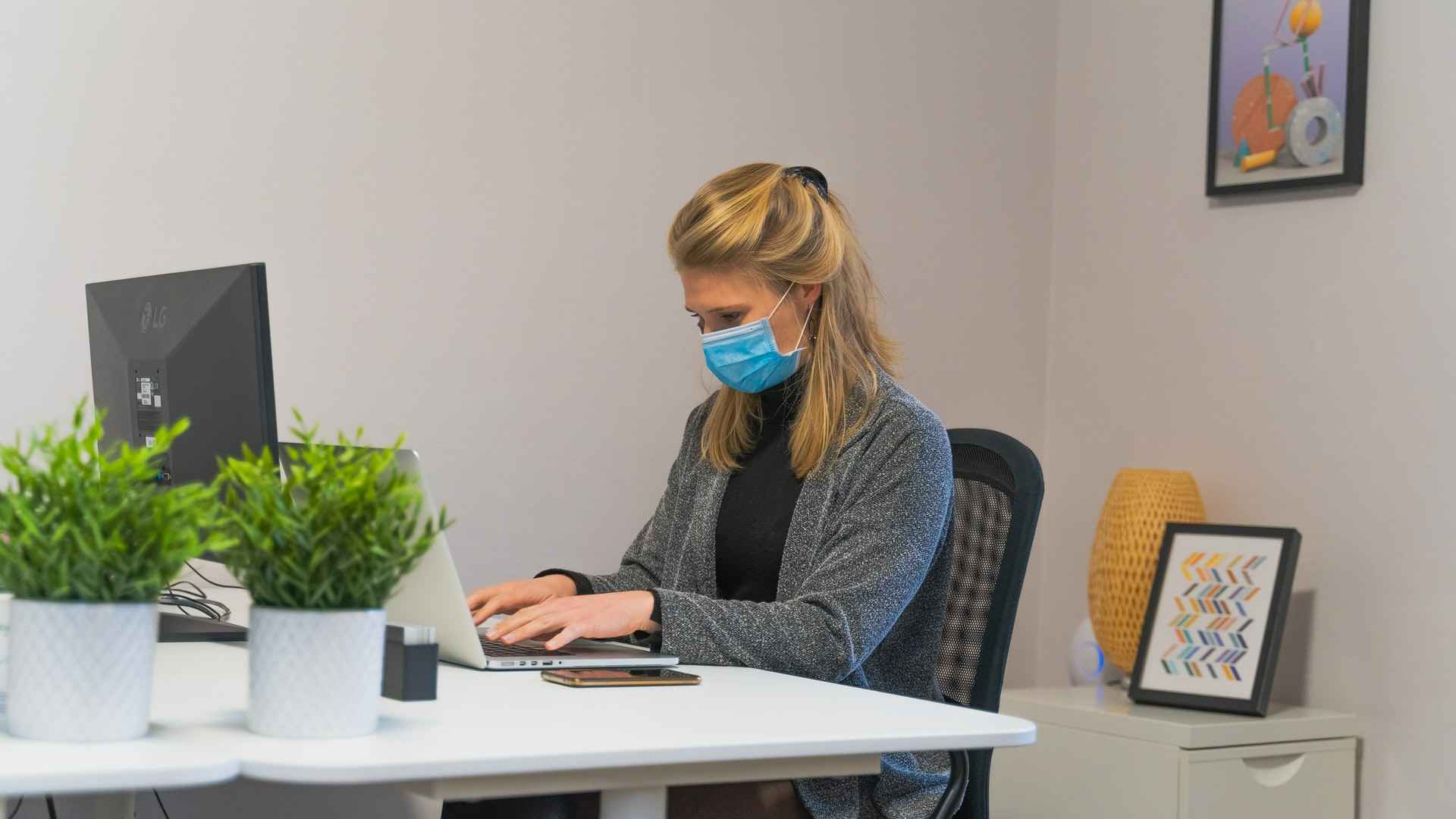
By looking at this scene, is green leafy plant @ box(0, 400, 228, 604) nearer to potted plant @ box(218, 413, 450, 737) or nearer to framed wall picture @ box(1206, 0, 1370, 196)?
potted plant @ box(218, 413, 450, 737)

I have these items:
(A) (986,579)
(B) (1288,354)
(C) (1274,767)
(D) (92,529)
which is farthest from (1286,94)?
(D) (92,529)

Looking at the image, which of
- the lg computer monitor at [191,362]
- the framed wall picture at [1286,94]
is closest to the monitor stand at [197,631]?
the lg computer monitor at [191,362]

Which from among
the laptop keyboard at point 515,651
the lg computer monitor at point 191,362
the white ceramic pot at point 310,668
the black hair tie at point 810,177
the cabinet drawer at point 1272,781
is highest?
the black hair tie at point 810,177

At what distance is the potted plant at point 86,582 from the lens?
931 mm

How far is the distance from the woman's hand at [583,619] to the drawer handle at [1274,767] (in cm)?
150

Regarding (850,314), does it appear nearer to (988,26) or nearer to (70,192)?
(70,192)

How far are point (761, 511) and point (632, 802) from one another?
30.5 inches

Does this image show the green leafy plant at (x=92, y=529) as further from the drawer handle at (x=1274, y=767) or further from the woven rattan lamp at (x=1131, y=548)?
the woven rattan lamp at (x=1131, y=548)

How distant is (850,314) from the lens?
6.16ft

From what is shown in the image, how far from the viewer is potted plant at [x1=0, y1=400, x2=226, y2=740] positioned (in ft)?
3.05

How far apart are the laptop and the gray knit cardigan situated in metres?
0.08

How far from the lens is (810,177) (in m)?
1.90

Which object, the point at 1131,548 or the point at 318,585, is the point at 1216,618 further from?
the point at 318,585

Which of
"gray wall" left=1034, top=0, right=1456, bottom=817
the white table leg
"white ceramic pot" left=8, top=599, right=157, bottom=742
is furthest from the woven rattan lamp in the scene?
"white ceramic pot" left=8, top=599, right=157, bottom=742
